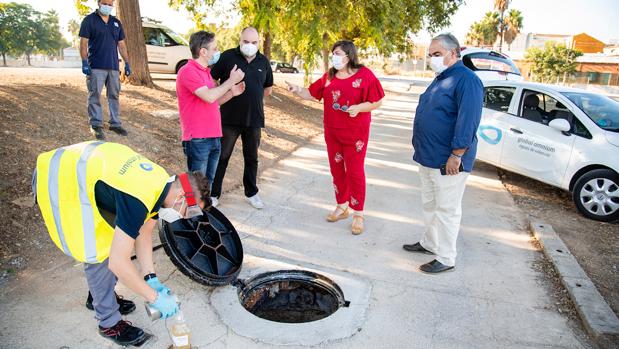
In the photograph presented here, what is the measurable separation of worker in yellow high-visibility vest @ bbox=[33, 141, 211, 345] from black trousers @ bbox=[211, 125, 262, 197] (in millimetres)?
2367

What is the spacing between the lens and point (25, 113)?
5996mm

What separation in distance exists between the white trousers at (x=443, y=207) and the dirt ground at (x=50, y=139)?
289 cm

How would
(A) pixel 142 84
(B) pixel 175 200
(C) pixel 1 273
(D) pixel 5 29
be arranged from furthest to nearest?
(D) pixel 5 29 < (A) pixel 142 84 < (C) pixel 1 273 < (B) pixel 175 200

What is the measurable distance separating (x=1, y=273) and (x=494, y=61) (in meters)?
A: 9.98

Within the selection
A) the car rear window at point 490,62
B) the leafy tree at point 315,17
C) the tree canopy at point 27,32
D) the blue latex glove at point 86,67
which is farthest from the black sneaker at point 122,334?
the tree canopy at point 27,32

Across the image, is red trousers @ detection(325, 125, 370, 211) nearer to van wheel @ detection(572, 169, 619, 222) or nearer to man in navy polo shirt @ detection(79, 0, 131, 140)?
van wheel @ detection(572, 169, 619, 222)

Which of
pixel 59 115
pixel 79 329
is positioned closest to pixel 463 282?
pixel 79 329

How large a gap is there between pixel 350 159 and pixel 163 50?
1167cm

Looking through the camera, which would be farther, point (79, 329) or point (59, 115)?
point (59, 115)

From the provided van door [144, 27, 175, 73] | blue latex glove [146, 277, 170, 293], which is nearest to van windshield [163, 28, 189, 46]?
van door [144, 27, 175, 73]

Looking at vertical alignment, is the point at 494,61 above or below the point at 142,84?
above

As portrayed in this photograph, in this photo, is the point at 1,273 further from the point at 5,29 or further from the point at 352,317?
the point at 5,29

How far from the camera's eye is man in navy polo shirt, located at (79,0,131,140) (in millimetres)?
5746

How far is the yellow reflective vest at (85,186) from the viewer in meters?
2.19
